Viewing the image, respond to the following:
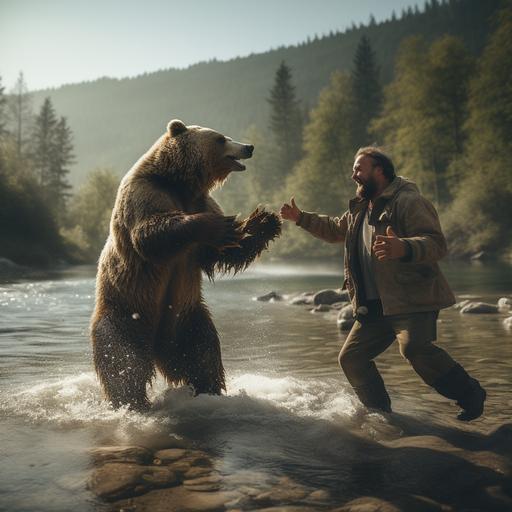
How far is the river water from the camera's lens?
3400mm

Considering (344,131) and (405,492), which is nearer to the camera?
(405,492)

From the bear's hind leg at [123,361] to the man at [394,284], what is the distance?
148 cm

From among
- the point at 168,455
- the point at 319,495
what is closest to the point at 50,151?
the point at 168,455

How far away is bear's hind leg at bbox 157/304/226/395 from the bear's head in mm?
1046

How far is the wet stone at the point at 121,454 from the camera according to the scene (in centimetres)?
355

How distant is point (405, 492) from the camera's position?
10.0 feet

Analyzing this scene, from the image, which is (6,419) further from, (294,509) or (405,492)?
(405,492)

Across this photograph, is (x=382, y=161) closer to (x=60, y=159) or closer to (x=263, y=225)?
(x=263, y=225)

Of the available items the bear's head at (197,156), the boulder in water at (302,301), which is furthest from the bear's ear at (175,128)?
the boulder in water at (302,301)

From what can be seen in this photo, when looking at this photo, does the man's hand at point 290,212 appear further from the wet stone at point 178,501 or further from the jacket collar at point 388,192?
the wet stone at point 178,501

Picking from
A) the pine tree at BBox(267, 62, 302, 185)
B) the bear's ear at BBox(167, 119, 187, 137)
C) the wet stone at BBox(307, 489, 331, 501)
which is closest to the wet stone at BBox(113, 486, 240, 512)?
the wet stone at BBox(307, 489, 331, 501)

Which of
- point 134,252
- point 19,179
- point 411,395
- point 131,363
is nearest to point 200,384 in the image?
point 131,363

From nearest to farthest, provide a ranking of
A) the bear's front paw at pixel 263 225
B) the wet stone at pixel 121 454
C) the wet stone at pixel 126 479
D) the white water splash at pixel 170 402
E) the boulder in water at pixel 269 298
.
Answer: the wet stone at pixel 126 479
the wet stone at pixel 121 454
the white water splash at pixel 170 402
the bear's front paw at pixel 263 225
the boulder in water at pixel 269 298

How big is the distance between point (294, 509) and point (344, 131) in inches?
1705
